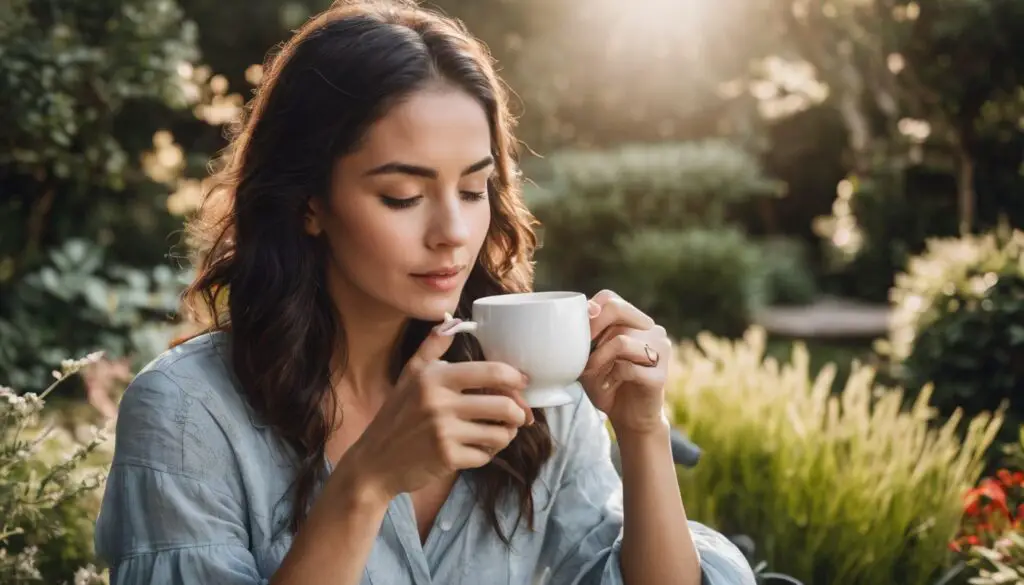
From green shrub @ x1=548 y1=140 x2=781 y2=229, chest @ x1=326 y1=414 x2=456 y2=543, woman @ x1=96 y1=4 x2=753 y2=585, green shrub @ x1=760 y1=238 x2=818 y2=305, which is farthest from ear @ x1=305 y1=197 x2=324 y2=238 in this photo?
green shrub @ x1=760 y1=238 x2=818 y2=305

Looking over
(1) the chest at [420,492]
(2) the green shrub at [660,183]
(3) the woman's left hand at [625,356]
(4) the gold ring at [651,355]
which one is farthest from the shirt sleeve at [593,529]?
(2) the green shrub at [660,183]

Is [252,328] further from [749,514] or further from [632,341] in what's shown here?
[749,514]

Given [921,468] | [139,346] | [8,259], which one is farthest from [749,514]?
[8,259]

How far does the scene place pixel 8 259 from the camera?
6957 mm

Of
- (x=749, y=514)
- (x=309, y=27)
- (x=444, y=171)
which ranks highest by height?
(x=309, y=27)

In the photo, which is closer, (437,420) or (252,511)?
(437,420)

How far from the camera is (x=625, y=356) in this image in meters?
2.04

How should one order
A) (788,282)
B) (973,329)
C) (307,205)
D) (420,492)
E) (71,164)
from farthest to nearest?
(788,282)
(71,164)
(973,329)
(420,492)
(307,205)

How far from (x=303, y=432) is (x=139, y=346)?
4386mm

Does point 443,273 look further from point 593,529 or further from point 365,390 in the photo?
point 593,529

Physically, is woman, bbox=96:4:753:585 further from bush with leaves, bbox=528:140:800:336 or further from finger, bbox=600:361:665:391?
bush with leaves, bbox=528:140:800:336

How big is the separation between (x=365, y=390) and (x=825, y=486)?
1.92 meters

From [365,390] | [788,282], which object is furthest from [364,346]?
[788,282]

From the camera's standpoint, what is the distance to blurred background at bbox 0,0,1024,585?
3.70 m
